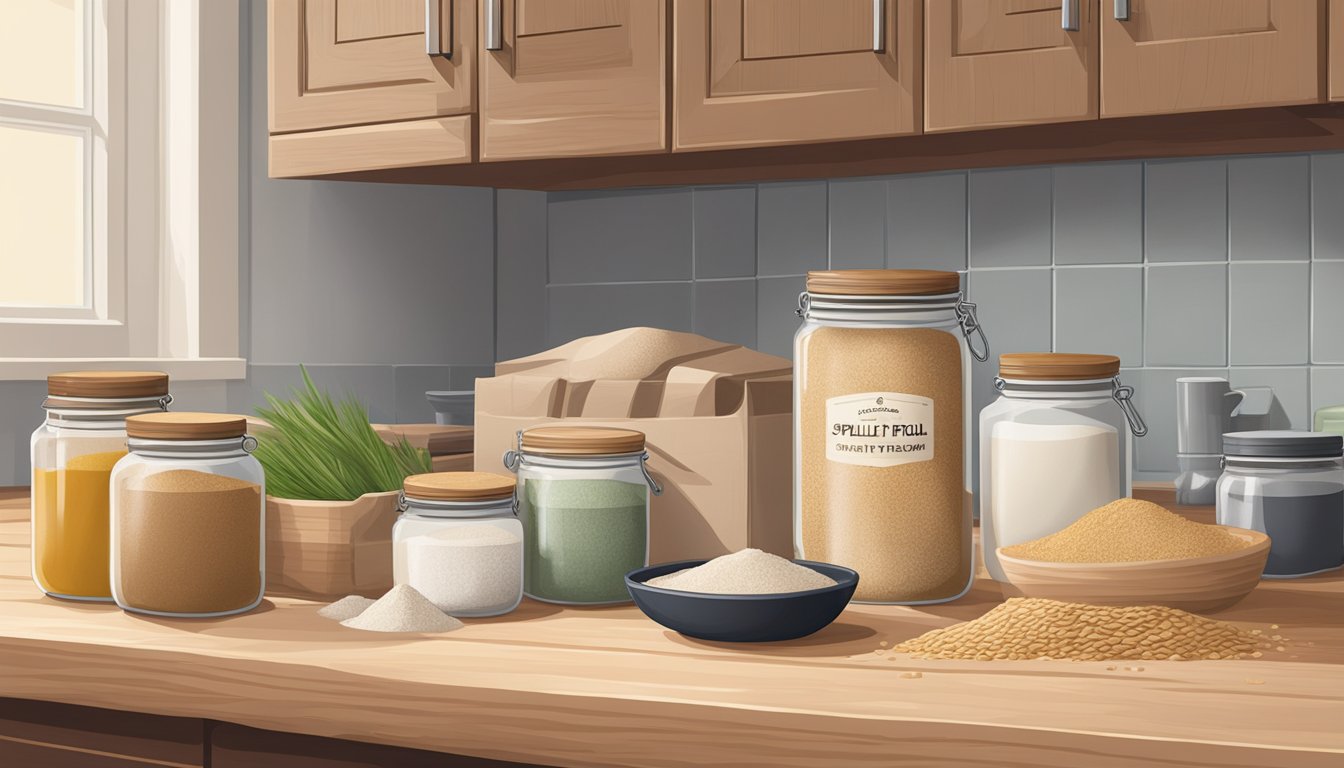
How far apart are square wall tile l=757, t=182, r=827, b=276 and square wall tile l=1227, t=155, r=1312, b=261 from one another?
57 cm

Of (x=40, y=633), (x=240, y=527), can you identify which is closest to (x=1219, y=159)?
(x=240, y=527)

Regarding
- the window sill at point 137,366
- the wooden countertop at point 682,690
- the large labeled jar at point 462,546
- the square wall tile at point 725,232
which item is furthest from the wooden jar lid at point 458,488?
the square wall tile at point 725,232

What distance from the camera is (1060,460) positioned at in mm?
1068

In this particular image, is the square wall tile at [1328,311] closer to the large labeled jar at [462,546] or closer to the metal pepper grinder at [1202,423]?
the metal pepper grinder at [1202,423]

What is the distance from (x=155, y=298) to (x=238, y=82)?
364 millimetres

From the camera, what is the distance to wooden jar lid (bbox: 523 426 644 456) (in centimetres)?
103

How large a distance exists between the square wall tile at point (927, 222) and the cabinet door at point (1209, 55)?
47cm

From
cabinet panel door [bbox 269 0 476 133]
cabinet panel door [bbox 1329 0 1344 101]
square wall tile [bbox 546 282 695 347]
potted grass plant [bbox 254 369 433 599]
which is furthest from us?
square wall tile [bbox 546 282 695 347]

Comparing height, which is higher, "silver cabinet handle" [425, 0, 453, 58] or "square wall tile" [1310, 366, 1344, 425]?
"silver cabinet handle" [425, 0, 453, 58]

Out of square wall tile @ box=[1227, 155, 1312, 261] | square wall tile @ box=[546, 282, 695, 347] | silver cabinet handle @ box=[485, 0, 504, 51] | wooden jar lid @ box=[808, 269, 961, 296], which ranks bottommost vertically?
wooden jar lid @ box=[808, 269, 961, 296]

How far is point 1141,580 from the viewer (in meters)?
0.95

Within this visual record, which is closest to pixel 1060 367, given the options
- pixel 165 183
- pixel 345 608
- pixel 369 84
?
pixel 345 608

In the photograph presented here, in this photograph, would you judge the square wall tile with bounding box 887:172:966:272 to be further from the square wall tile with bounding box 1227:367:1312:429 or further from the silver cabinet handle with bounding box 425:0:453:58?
the silver cabinet handle with bounding box 425:0:453:58

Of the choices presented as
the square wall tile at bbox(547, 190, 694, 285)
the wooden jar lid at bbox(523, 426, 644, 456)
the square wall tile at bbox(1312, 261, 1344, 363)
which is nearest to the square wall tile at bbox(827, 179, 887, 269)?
the square wall tile at bbox(547, 190, 694, 285)
